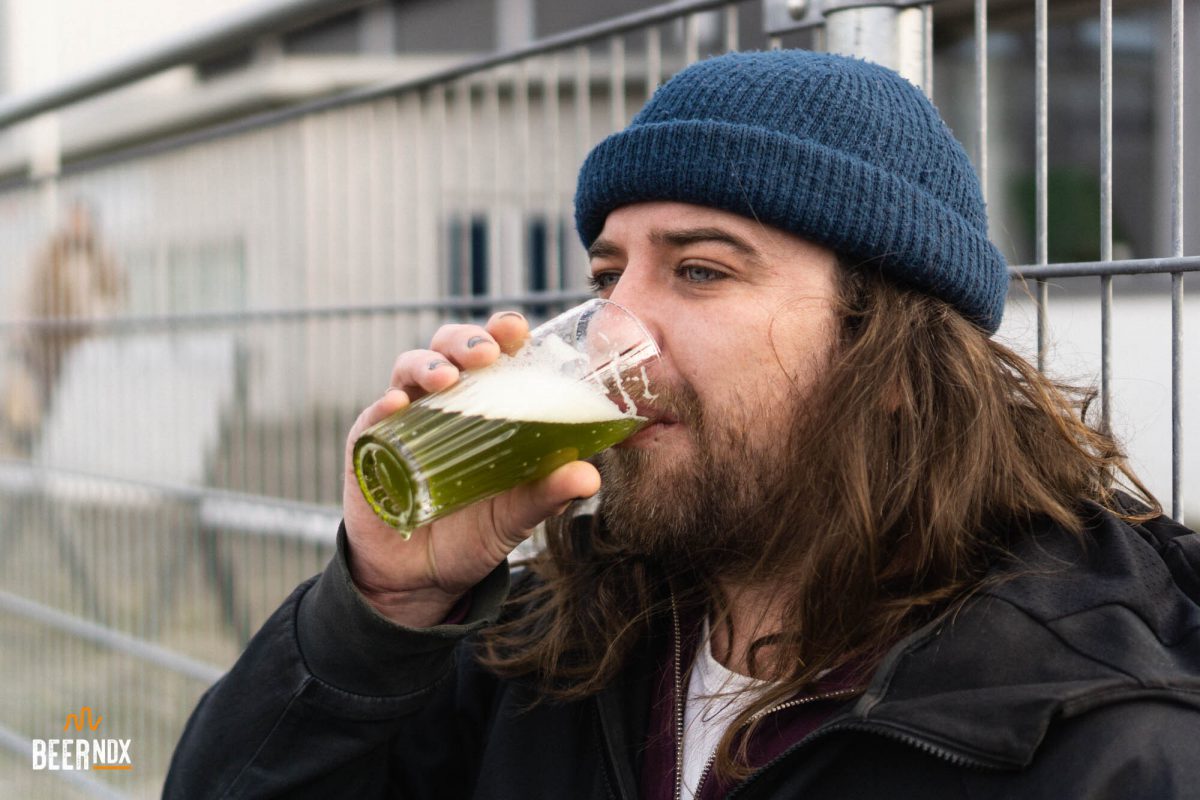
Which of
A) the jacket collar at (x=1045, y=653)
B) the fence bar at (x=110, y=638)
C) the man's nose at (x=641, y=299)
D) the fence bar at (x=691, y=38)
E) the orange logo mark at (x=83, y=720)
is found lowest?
the orange logo mark at (x=83, y=720)

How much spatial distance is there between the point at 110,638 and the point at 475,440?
2878 mm

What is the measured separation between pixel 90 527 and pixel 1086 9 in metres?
3.74

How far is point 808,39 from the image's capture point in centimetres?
239

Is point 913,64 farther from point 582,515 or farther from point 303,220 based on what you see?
point 303,220

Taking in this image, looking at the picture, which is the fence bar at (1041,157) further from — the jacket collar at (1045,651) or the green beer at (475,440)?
the green beer at (475,440)

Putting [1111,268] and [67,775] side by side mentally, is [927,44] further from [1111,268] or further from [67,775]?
[67,775]

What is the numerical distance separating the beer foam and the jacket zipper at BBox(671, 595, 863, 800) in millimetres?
373

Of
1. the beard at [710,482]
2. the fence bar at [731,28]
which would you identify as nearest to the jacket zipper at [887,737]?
the beard at [710,482]

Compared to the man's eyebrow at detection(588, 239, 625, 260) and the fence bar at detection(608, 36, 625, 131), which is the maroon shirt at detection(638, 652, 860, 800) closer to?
the man's eyebrow at detection(588, 239, 625, 260)

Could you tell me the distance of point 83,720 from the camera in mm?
4066

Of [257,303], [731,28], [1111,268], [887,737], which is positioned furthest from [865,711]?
[257,303]

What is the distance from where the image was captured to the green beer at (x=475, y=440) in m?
1.46

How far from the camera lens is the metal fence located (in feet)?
7.38

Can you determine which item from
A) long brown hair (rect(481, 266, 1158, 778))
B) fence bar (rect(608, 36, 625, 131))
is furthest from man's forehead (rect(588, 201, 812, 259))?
fence bar (rect(608, 36, 625, 131))
